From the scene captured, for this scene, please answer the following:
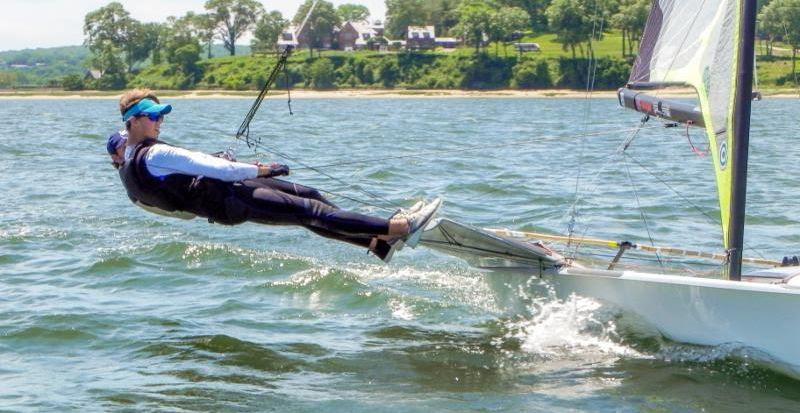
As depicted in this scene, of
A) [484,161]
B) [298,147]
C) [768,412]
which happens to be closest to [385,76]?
[298,147]

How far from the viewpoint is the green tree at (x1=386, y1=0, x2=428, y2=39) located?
4035 inches

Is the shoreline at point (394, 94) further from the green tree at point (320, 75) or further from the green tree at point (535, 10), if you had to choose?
the green tree at point (535, 10)

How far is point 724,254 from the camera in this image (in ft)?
24.2

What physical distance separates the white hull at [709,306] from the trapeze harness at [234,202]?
1.55 meters

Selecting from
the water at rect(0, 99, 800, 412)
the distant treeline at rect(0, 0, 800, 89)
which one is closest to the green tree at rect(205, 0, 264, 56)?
the distant treeline at rect(0, 0, 800, 89)

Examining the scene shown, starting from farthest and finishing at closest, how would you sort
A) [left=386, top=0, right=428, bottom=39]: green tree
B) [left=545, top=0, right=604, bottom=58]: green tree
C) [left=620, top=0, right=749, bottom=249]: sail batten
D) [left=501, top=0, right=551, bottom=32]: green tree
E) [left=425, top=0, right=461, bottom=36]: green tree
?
[left=425, top=0, right=461, bottom=36]: green tree < [left=386, top=0, right=428, bottom=39]: green tree < [left=501, top=0, right=551, bottom=32]: green tree < [left=545, top=0, right=604, bottom=58]: green tree < [left=620, top=0, right=749, bottom=249]: sail batten

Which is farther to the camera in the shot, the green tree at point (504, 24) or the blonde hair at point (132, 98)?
the green tree at point (504, 24)

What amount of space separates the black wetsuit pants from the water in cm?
94

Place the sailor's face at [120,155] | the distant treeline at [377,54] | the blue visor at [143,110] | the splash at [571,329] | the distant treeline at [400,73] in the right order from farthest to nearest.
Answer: the distant treeline at [400,73]
the distant treeline at [377,54]
the splash at [571,329]
the sailor's face at [120,155]
the blue visor at [143,110]

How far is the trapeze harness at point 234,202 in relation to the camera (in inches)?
270

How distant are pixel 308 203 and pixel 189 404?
1.40 m

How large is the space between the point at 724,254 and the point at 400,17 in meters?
97.1

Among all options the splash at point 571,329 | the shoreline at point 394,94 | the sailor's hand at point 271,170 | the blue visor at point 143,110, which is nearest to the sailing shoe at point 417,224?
the sailor's hand at point 271,170

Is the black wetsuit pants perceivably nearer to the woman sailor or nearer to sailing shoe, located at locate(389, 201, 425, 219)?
the woman sailor
